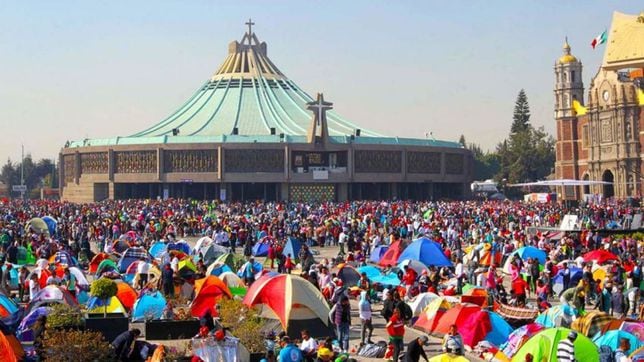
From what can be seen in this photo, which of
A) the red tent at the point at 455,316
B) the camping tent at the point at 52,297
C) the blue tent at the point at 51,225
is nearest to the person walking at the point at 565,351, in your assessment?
the red tent at the point at 455,316

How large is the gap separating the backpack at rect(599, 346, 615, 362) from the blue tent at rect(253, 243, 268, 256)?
→ 16.8 metres

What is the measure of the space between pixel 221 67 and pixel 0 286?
6718 cm

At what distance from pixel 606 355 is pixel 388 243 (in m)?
18.0

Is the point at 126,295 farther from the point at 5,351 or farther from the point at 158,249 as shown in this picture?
the point at 158,249

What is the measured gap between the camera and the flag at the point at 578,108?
69.1 meters

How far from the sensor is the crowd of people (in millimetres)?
15852

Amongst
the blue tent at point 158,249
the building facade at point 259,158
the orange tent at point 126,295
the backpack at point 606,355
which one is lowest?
the backpack at point 606,355

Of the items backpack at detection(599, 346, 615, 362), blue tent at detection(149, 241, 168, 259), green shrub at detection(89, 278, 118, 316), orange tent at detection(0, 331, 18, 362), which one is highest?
blue tent at detection(149, 241, 168, 259)

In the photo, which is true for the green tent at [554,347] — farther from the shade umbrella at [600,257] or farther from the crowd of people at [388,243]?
the shade umbrella at [600,257]

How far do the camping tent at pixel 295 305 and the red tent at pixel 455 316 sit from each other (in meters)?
1.73

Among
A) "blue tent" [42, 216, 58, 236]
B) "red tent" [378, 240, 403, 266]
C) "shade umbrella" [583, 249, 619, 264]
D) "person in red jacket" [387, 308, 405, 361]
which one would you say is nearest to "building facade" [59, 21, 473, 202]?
"blue tent" [42, 216, 58, 236]

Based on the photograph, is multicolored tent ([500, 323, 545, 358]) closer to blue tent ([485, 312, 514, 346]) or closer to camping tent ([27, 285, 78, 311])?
blue tent ([485, 312, 514, 346])

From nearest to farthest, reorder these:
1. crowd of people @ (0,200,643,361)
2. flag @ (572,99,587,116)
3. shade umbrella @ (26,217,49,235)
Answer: crowd of people @ (0,200,643,361) → shade umbrella @ (26,217,49,235) → flag @ (572,99,587,116)

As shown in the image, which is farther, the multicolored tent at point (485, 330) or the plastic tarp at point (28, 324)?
the multicolored tent at point (485, 330)
